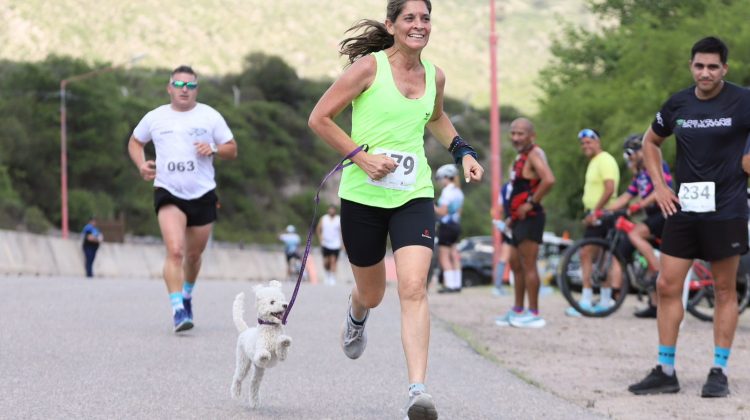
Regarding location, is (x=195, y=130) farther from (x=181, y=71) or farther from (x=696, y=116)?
(x=696, y=116)

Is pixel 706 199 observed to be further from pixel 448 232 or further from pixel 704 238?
pixel 448 232

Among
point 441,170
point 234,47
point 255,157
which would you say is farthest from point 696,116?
point 234,47

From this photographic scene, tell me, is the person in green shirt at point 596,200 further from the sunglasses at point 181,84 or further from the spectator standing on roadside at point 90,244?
the spectator standing on roadside at point 90,244

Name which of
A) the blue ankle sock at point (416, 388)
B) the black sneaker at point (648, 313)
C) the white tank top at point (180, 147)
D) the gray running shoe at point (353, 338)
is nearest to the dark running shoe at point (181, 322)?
the white tank top at point (180, 147)

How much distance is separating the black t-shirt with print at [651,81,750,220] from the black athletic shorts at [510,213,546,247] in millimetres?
4281

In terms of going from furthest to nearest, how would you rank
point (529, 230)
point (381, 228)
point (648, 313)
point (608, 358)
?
point (648, 313) < point (529, 230) < point (608, 358) < point (381, 228)

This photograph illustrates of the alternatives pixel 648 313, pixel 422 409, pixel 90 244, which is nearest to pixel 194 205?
pixel 422 409

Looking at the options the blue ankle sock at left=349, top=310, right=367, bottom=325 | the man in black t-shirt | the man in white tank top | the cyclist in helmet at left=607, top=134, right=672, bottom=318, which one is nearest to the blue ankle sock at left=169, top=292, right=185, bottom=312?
the blue ankle sock at left=349, top=310, right=367, bottom=325

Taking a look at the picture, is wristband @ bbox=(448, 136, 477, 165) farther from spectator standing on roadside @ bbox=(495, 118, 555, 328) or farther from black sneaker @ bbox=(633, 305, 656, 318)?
black sneaker @ bbox=(633, 305, 656, 318)

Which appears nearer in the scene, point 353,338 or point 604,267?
point 353,338

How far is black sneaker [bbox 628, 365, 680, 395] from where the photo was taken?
803cm

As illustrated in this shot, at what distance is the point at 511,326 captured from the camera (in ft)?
42.7

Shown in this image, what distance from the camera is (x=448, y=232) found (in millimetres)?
19922

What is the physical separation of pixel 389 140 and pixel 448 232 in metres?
13.5
